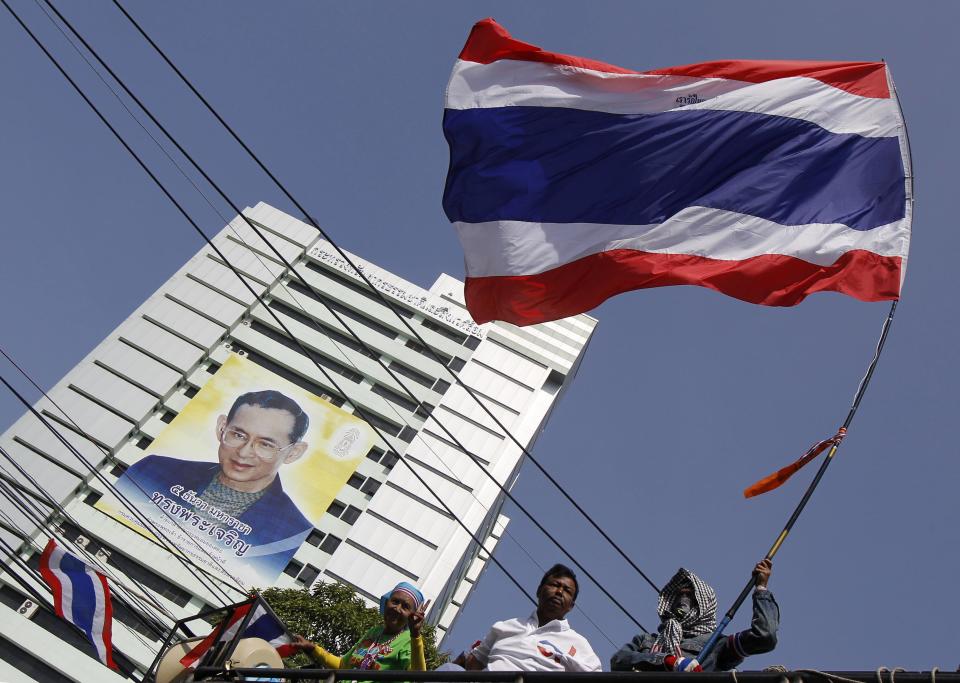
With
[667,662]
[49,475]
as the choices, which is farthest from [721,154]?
[49,475]

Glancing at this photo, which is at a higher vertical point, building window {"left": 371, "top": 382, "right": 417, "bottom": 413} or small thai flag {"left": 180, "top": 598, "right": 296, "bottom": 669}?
building window {"left": 371, "top": 382, "right": 417, "bottom": 413}

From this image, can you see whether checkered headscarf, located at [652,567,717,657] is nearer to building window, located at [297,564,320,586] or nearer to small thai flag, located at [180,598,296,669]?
small thai flag, located at [180,598,296,669]

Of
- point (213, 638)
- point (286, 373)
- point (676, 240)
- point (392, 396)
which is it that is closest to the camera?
point (213, 638)

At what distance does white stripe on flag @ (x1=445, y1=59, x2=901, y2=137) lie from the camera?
7.66 metres

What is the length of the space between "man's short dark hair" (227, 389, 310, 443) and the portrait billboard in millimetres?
46

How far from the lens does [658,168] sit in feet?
25.1

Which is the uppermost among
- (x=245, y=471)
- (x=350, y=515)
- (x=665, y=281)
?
(x=350, y=515)

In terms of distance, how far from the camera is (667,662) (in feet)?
15.1

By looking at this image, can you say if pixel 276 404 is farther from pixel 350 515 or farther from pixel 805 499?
pixel 805 499

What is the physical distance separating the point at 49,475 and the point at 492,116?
34.5 metres

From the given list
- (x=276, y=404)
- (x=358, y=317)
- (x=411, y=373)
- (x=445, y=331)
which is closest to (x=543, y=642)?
(x=276, y=404)

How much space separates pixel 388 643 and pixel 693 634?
1.84 metres

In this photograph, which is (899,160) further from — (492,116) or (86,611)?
(86,611)

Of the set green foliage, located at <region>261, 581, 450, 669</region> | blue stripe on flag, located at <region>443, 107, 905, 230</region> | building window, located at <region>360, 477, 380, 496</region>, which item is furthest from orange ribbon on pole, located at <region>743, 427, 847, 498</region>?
building window, located at <region>360, 477, 380, 496</region>
